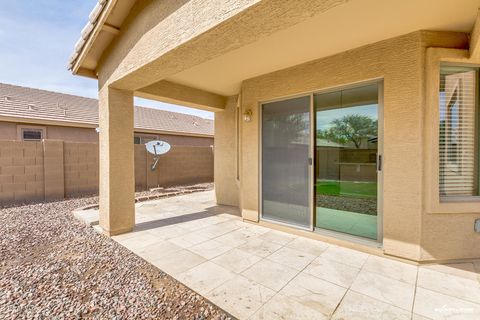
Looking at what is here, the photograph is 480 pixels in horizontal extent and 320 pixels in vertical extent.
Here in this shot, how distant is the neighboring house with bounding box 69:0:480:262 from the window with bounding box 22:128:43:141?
9340 mm

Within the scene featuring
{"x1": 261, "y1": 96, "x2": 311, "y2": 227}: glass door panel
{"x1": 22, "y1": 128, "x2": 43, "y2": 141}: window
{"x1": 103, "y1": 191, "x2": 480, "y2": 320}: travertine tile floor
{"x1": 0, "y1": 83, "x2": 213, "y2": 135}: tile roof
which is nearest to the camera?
{"x1": 103, "y1": 191, "x2": 480, "y2": 320}: travertine tile floor

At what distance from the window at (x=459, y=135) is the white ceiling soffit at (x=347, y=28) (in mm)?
706

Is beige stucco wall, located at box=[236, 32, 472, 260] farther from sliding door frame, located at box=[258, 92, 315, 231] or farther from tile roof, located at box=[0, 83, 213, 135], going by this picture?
tile roof, located at box=[0, 83, 213, 135]

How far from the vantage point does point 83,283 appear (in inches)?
108

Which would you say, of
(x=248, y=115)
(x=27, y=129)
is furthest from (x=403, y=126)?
(x=27, y=129)

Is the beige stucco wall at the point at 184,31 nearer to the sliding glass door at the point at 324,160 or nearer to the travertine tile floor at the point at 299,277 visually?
the sliding glass door at the point at 324,160

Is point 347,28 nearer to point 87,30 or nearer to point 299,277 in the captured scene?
point 299,277

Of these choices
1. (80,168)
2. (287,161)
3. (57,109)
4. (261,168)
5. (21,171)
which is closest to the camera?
(287,161)

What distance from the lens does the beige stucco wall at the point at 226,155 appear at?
696cm

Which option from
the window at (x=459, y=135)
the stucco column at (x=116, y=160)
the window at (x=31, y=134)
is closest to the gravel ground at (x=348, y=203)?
the window at (x=459, y=135)

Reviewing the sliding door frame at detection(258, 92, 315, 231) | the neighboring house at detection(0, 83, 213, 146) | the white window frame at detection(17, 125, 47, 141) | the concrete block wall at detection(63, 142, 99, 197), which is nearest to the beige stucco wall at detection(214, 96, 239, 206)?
the sliding door frame at detection(258, 92, 315, 231)

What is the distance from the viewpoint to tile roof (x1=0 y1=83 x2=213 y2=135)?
1070 centimetres

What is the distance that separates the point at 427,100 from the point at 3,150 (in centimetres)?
1057

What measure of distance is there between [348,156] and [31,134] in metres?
14.2
